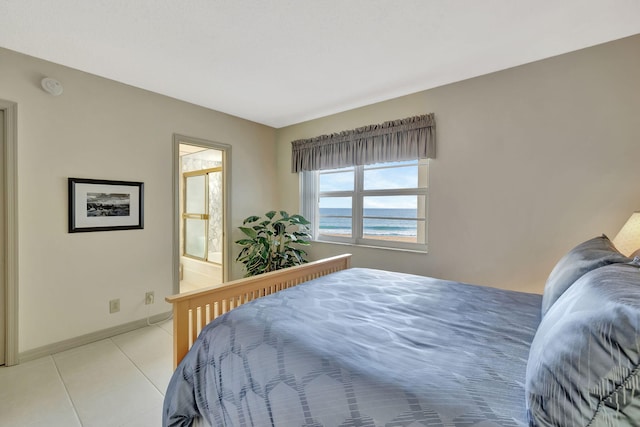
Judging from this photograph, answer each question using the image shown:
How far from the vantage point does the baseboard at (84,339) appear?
7.14 feet

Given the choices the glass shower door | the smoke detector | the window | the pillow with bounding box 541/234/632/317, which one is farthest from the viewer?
the glass shower door

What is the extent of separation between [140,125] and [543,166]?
3.68m

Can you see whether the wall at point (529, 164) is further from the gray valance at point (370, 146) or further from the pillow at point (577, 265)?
the pillow at point (577, 265)

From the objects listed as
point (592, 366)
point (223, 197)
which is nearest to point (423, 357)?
point (592, 366)

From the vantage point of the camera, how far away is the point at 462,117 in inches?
102

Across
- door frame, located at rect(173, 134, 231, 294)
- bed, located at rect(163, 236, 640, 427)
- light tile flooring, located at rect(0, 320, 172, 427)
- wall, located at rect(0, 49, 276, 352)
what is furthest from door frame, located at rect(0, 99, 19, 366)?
bed, located at rect(163, 236, 640, 427)

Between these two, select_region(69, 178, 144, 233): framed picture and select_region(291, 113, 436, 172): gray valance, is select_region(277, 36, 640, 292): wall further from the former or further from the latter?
select_region(69, 178, 144, 233): framed picture

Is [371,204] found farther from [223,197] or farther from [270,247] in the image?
[223,197]

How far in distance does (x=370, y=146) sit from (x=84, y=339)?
3.33m

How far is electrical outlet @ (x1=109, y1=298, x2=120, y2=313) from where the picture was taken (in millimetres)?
2598

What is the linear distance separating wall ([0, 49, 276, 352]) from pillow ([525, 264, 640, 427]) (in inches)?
124

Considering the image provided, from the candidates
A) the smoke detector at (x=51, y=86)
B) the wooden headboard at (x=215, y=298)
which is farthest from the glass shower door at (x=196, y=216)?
the wooden headboard at (x=215, y=298)

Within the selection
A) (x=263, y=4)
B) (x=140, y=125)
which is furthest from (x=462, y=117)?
(x=140, y=125)

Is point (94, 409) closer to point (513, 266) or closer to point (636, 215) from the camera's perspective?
point (513, 266)
